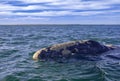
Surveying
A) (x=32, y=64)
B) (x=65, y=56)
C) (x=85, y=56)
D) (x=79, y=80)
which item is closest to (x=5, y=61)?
(x=32, y=64)

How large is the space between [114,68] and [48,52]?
166 inches

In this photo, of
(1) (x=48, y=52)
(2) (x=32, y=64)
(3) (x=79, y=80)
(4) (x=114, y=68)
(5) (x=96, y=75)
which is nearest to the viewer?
(3) (x=79, y=80)

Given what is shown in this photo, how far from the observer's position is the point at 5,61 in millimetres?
16406

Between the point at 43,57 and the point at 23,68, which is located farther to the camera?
the point at 43,57

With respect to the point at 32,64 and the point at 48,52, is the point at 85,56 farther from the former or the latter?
the point at 32,64

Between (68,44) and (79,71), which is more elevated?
(68,44)

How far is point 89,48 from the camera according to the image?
1659 cm

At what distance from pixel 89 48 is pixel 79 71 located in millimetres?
3525

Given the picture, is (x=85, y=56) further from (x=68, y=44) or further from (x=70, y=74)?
(x=70, y=74)

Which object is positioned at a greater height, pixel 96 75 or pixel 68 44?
pixel 68 44

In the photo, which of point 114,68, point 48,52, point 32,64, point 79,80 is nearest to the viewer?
point 79,80

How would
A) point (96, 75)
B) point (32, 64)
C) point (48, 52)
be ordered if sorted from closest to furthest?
point (96, 75), point (32, 64), point (48, 52)

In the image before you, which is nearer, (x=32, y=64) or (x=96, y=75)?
(x=96, y=75)

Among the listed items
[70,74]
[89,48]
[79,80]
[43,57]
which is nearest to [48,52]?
[43,57]
